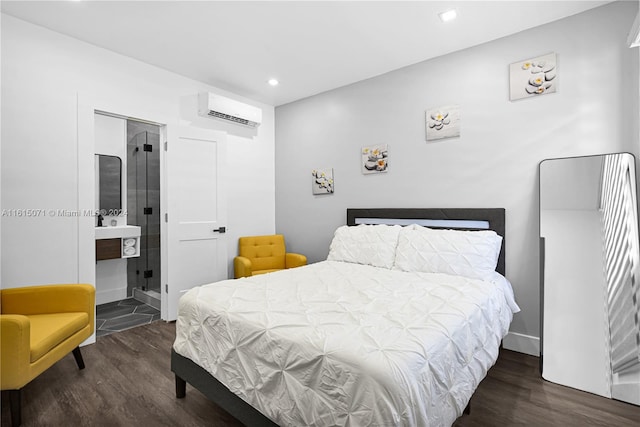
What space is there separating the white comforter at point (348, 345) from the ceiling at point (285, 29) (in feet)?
7.02

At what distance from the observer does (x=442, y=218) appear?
3145 millimetres

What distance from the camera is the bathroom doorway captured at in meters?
4.49

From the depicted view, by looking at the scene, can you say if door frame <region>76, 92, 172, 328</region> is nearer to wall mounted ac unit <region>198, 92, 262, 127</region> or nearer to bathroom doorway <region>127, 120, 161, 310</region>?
wall mounted ac unit <region>198, 92, 262, 127</region>

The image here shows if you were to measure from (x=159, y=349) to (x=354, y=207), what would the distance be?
2.52 meters

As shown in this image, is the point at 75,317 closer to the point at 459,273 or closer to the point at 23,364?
the point at 23,364

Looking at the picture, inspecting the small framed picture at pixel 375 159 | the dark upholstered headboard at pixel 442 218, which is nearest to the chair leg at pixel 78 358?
the dark upholstered headboard at pixel 442 218

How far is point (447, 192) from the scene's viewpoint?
316cm

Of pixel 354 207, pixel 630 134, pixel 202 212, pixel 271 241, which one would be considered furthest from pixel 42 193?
pixel 630 134

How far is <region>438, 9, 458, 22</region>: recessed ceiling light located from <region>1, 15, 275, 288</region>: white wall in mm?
2943

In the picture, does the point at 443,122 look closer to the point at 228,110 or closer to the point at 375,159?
the point at 375,159

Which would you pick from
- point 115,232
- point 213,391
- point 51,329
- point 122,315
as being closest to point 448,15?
point 213,391

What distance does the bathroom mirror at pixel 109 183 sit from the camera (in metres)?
4.24

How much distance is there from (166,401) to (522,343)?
9.43 feet

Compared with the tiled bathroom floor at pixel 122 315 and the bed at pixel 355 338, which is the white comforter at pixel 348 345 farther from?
the tiled bathroom floor at pixel 122 315
